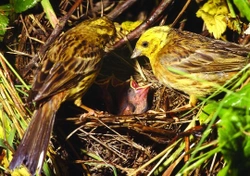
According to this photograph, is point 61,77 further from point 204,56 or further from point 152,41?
point 204,56

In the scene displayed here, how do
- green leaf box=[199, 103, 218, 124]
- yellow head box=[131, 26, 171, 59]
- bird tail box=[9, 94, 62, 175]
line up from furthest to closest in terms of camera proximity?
yellow head box=[131, 26, 171, 59]
bird tail box=[9, 94, 62, 175]
green leaf box=[199, 103, 218, 124]

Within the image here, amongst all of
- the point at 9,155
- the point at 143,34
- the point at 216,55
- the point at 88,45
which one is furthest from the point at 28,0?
the point at 216,55

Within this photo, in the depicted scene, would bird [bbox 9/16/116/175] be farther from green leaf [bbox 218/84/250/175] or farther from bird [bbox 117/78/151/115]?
green leaf [bbox 218/84/250/175]

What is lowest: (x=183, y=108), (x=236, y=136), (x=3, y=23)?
(x=183, y=108)

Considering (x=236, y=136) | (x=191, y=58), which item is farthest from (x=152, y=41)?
(x=236, y=136)

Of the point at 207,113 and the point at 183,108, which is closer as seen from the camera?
the point at 207,113

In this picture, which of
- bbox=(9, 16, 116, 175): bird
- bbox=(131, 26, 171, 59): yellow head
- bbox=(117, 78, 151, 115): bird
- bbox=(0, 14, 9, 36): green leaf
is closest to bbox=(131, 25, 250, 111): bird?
bbox=(131, 26, 171, 59): yellow head

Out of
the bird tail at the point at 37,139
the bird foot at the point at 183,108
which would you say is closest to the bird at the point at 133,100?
the bird foot at the point at 183,108

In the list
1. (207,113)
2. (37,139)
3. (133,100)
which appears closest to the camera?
(207,113)
